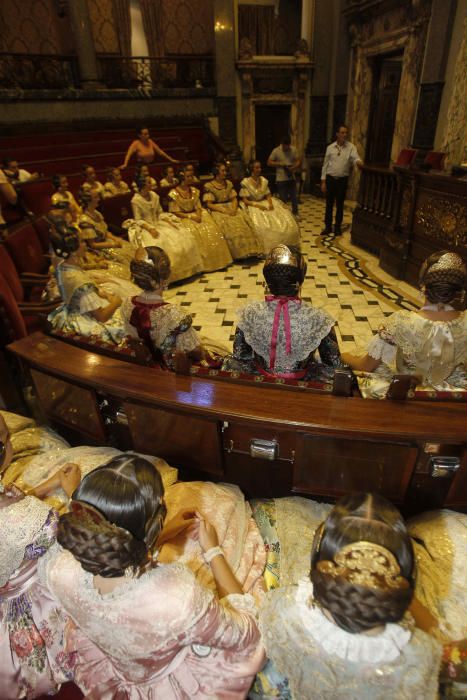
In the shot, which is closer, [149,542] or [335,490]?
[149,542]

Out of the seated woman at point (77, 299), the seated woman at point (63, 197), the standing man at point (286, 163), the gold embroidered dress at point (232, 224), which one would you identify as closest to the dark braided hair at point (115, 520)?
the seated woman at point (77, 299)

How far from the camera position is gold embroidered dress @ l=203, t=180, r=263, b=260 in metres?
5.91

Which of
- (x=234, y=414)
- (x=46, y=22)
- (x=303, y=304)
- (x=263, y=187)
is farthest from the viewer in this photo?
(x=46, y=22)

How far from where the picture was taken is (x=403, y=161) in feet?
22.5

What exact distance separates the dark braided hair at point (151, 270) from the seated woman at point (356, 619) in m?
1.73

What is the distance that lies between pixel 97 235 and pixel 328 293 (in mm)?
2959

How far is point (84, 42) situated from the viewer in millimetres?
8805

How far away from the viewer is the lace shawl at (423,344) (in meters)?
1.96

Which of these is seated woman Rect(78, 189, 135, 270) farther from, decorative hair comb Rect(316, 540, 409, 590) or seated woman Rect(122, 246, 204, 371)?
decorative hair comb Rect(316, 540, 409, 590)

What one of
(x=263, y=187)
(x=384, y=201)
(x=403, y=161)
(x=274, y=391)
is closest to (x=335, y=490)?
(x=274, y=391)

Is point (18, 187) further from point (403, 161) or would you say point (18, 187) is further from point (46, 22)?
point (46, 22)

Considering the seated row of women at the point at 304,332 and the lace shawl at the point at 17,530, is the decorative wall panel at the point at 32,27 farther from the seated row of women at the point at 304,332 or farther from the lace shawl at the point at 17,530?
the lace shawl at the point at 17,530

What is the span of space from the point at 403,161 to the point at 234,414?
7.11 meters

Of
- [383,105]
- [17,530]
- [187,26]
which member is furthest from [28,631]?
[187,26]
